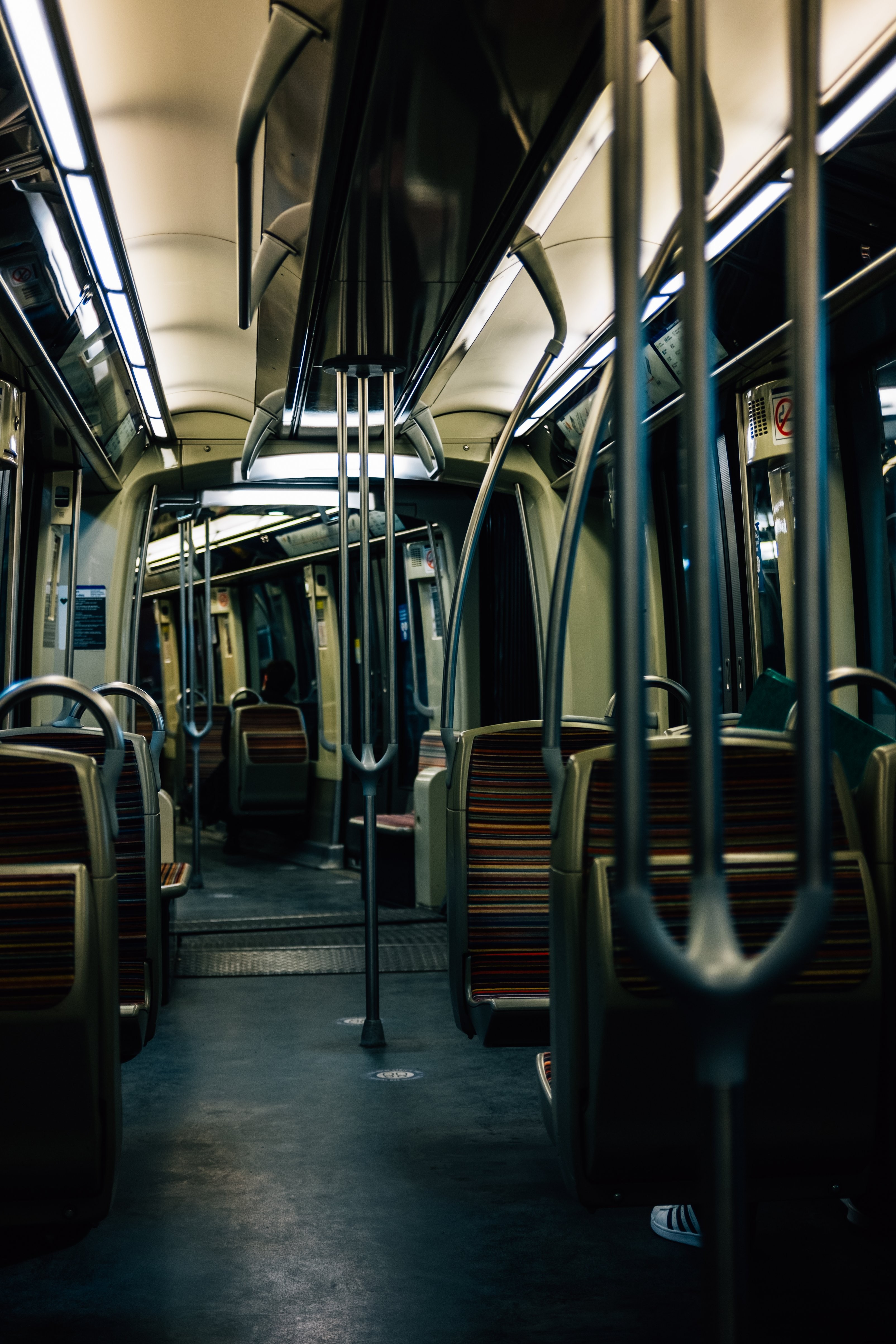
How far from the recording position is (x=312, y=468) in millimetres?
7793

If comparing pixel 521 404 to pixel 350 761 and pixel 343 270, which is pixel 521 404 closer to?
pixel 343 270

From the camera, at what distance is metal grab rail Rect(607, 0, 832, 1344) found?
3.26ft

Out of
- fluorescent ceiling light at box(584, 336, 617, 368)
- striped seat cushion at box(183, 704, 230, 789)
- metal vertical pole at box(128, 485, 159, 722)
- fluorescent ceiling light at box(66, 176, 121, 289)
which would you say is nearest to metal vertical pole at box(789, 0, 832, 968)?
fluorescent ceiling light at box(66, 176, 121, 289)

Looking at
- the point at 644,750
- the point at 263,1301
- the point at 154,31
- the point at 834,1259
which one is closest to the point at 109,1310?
the point at 263,1301

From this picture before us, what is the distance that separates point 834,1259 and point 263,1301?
1.22 m

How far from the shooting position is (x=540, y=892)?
3.48m

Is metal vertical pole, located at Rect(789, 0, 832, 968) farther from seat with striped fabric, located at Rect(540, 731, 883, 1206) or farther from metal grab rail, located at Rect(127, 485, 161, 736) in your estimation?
metal grab rail, located at Rect(127, 485, 161, 736)

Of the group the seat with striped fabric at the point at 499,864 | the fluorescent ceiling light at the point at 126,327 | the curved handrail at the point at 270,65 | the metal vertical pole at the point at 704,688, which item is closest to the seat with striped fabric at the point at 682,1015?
the metal vertical pole at the point at 704,688

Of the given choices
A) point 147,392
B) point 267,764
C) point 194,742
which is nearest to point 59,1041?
point 147,392

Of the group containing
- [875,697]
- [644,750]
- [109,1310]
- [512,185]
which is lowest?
[109,1310]

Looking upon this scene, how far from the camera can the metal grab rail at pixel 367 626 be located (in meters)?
4.47

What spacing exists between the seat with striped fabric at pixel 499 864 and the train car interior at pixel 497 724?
0.05ft

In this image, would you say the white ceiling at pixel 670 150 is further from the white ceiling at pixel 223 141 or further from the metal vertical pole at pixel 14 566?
the metal vertical pole at pixel 14 566

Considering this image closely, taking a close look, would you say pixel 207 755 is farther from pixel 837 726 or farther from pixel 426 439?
pixel 837 726
